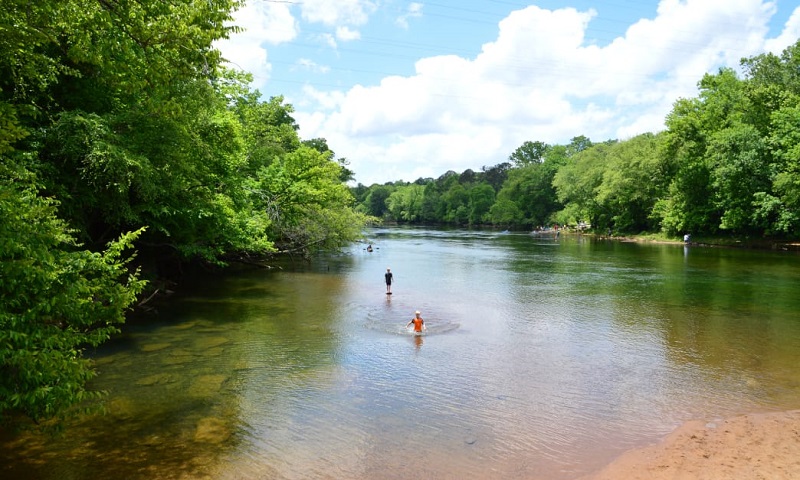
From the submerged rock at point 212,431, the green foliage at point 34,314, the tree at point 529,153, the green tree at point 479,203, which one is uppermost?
the tree at point 529,153

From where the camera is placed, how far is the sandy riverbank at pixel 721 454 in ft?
27.6

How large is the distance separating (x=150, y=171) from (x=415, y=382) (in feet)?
32.1

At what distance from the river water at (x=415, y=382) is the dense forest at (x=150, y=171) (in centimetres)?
180

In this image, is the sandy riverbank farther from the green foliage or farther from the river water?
the green foliage

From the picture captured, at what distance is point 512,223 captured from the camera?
124375 mm

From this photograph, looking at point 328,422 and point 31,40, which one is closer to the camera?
point 31,40

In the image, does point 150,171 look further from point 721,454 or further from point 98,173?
point 721,454

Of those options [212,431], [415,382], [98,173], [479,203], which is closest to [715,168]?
[415,382]

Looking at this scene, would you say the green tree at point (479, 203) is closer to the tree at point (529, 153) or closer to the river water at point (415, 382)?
the tree at point (529, 153)

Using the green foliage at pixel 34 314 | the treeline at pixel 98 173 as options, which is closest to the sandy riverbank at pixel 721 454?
the green foliage at pixel 34 314

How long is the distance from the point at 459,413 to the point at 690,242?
5966 cm

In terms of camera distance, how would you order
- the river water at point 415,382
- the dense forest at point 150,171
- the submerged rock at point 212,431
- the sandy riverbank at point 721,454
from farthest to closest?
the submerged rock at point 212,431 → the river water at point 415,382 → the sandy riverbank at point 721,454 → the dense forest at point 150,171

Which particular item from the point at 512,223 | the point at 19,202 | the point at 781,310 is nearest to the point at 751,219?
the point at 781,310

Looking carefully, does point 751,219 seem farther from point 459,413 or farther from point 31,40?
point 31,40
